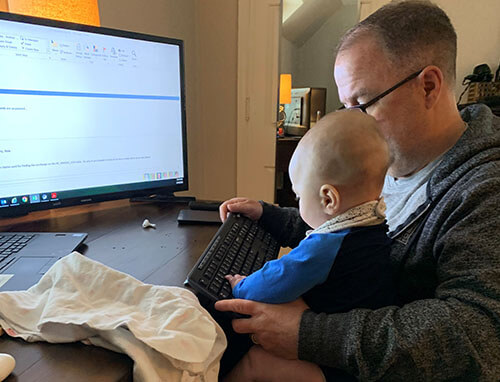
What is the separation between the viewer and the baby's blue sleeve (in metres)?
0.66

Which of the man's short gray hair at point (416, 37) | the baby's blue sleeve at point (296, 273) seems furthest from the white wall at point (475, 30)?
the baby's blue sleeve at point (296, 273)

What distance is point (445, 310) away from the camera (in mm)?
587

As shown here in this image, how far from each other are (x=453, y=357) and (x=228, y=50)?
239cm

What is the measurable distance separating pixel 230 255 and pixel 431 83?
60cm

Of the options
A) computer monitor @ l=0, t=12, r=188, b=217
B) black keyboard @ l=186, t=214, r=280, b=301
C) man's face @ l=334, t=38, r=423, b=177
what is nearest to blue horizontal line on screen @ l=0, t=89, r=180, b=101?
computer monitor @ l=0, t=12, r=188, b=217

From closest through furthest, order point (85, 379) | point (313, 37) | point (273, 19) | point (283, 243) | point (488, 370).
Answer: point (85, 379)
point (488, 370)
point (283, 243)
point (273, 19)
point (313, 37)

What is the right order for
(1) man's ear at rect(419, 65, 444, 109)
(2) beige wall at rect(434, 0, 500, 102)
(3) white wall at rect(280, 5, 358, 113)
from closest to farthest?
(1) man's ear at rect(419, 65, 444, 109)
(2) beige wall at rect(434, 0, 500, 102)
(3) white wall at rect(280, 5, 358, 113)

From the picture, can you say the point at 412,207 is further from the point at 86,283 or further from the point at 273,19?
the point at 273,19

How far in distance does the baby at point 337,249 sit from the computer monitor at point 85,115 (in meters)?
0.56

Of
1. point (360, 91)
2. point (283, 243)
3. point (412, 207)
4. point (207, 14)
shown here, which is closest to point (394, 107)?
point (360, 91)

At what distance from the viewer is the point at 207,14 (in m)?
2.53

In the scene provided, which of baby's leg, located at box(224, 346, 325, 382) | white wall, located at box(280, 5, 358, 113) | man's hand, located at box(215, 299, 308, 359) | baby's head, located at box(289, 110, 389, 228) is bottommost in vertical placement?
baby's leg, located at box(224, 346, 325, 382)

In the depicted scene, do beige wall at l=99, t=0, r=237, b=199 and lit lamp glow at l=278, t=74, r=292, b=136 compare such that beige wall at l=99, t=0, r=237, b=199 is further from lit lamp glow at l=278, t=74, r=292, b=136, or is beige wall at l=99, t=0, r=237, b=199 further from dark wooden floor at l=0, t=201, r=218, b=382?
dark wooden floor at l=0, t=201, r=218, b=382

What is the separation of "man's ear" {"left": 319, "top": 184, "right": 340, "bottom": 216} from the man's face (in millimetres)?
249
